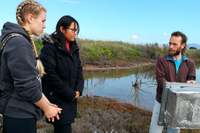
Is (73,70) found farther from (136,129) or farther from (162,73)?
(136,129)

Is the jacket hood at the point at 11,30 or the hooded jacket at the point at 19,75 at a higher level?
the jacket hood at the point at 11,30

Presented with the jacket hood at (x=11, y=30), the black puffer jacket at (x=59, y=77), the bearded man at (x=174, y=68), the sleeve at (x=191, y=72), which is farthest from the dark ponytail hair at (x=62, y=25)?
the sleeve at (x=191, y=72)

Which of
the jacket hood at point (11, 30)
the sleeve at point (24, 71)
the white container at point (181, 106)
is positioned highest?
the jacket hood at point (11, 30)

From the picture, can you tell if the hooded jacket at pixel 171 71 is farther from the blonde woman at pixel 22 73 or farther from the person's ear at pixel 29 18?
the person's ear at pixel 29 18

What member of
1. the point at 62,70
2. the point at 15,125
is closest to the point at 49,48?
the point at 62,70

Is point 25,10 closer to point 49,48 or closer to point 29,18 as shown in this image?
point 29,18

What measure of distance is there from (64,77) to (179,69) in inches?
70.0

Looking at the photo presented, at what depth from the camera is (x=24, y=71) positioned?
4.31 feet

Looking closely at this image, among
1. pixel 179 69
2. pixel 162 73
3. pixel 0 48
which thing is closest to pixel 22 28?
pixel 0 48

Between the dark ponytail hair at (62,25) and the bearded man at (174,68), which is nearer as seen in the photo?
the dark ponytail hair at (62,25)

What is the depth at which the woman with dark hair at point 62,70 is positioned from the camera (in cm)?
212

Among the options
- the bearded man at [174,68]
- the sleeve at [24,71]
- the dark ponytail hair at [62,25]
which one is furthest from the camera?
the bearded man at [174,68]

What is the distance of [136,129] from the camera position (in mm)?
4230

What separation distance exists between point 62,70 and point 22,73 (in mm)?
876
